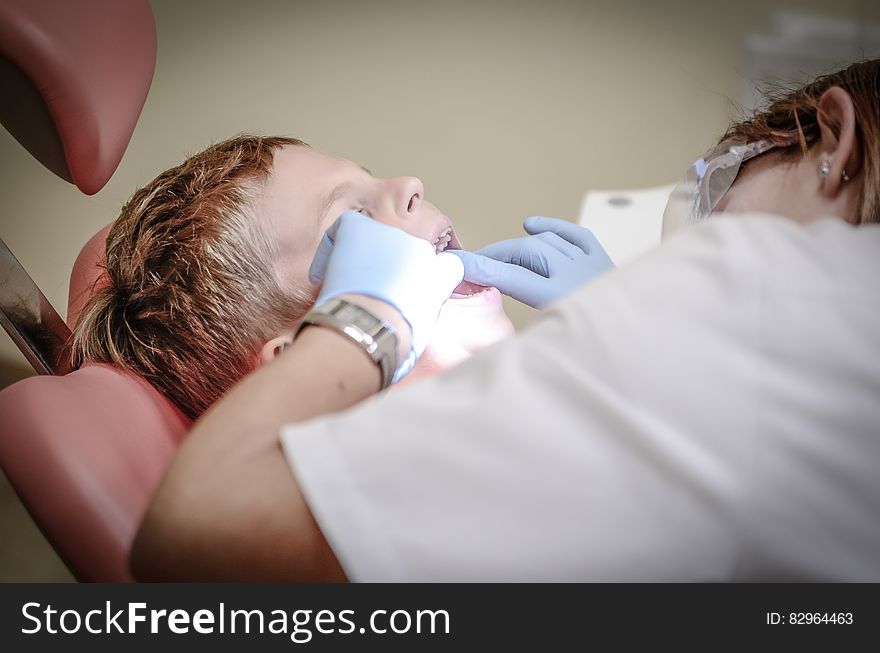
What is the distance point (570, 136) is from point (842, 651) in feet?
5.56

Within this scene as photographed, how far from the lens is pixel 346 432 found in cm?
69

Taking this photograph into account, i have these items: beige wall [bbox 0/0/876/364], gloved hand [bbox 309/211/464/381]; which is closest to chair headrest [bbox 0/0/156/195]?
gloved hand [bbox 309/211/464/381]

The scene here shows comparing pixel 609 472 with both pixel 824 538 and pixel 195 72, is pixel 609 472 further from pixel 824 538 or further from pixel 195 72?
pixel 195 72

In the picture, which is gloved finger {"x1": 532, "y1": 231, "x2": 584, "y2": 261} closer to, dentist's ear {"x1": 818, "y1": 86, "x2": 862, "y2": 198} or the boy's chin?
the boy's chin

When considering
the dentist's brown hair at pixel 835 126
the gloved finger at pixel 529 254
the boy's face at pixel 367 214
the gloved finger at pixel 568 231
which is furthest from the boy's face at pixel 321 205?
the dentist's brown hair at pixel 835 126

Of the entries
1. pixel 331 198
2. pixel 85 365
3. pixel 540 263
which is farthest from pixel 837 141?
pixel 85 365

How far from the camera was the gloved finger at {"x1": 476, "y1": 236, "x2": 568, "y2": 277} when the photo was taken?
1.33 metres

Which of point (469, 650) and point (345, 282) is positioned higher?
point (345, 282)

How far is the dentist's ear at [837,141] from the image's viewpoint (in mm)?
900

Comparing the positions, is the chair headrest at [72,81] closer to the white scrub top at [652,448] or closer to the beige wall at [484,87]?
the white scrub top at [652,448]

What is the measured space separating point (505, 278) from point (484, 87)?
1122 mm

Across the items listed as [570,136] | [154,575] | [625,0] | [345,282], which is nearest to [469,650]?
[154,575]

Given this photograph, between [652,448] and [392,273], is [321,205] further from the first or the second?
[652,448]

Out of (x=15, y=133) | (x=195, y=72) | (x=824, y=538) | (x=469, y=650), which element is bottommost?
(x=469, y=650)
